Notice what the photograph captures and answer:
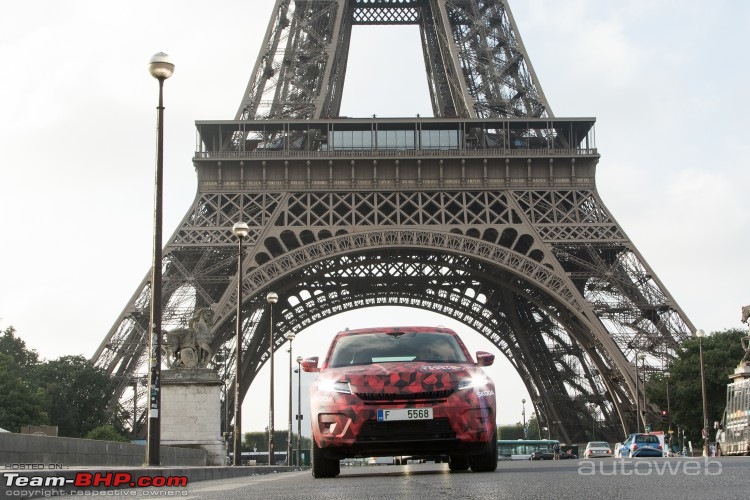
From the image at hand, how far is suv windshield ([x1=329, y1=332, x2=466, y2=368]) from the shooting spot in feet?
42.6

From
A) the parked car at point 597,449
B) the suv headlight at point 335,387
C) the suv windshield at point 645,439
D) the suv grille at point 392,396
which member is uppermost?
the suv headlight at point 335,387

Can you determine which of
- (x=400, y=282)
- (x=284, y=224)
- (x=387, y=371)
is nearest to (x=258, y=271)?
(x=284, y=224)

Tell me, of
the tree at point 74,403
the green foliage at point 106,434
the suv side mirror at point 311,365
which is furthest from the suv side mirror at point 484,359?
the tree at point 74,403

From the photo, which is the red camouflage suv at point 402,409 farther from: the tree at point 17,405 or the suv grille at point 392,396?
the tree at point 17,405

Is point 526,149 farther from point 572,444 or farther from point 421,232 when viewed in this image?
point 572,444

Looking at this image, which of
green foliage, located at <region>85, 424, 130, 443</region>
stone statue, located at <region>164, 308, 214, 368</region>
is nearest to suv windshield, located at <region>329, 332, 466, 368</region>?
stone statue, located at <region>164, 308, 214, 368</region>

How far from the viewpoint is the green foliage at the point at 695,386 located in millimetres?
55250

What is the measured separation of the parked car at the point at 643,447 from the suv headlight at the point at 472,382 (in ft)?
82.8

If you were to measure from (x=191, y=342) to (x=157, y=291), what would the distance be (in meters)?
13.4

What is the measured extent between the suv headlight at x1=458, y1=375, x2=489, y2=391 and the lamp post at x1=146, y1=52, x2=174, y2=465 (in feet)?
17.5

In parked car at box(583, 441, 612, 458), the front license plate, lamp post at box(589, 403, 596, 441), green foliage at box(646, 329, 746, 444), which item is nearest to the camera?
the front license plate

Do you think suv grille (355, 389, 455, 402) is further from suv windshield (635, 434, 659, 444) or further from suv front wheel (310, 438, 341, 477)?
suv windshield (635, 434, 659, 444)

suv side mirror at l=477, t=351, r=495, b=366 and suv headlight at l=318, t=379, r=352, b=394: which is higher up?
suv side mirror at l=477, t=351, r=495, b=366

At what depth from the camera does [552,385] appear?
6300 centimetres
